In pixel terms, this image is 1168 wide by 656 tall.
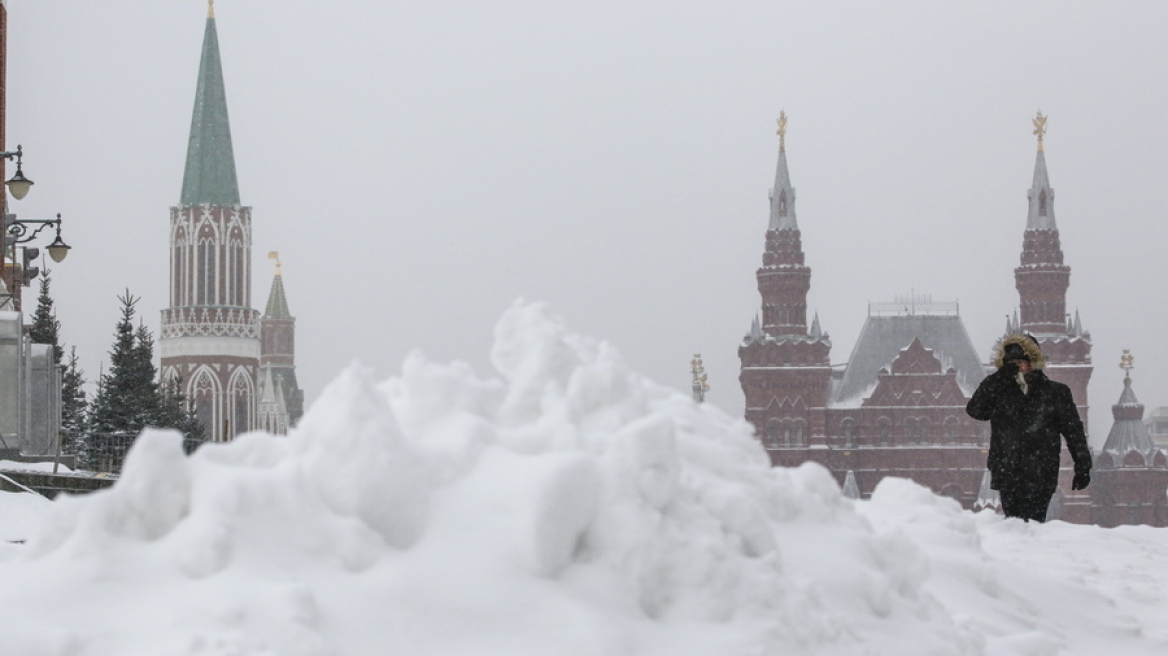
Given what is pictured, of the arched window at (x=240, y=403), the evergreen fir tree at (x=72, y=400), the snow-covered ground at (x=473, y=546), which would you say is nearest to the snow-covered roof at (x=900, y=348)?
the arched window at (x=240, y=403)

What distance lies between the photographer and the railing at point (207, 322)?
89312mm

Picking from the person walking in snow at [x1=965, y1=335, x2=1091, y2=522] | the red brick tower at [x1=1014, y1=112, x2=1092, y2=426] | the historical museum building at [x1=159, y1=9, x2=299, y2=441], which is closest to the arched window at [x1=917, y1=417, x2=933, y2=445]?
the red brick tower at [x1=1014, y1=112, x2=1092, y2=426]

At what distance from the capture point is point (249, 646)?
315 cm

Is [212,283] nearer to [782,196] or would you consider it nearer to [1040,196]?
[782,196]

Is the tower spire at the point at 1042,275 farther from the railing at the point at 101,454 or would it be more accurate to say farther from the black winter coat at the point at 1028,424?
the black winter coat at the point at 1028,424

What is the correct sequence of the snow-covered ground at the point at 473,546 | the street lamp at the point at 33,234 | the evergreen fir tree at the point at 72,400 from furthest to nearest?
the evergreen fir tree at the point at 72,400 → the street lamp at the point at 33,234 → the snow-covered ground at the point at 473,546

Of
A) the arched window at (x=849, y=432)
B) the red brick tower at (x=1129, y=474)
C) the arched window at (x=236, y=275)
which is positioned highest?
the arched window at (x=236, y=275)

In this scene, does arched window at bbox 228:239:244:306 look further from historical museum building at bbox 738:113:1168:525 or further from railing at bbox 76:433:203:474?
railing at bbox 76:433:203:474

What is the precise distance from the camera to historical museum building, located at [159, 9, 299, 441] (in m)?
88.7

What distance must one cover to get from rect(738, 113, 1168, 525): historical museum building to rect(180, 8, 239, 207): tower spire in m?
30.8

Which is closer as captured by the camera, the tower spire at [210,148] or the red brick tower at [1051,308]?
the tower spire at [210,148]

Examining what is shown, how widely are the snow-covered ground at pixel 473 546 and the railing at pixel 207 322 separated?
86836mm

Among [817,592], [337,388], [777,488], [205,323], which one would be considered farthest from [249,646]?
[205,323]

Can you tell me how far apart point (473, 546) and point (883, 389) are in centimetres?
9552
